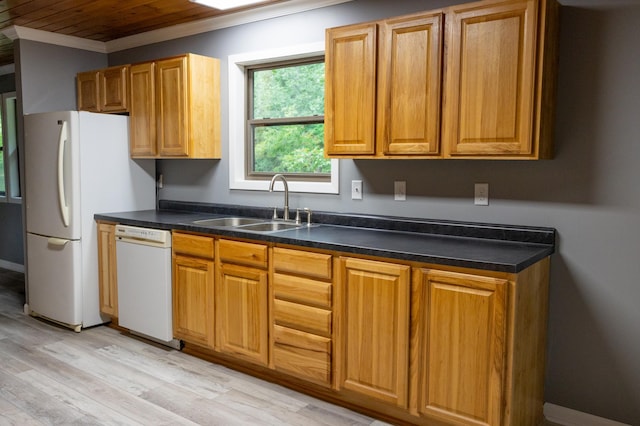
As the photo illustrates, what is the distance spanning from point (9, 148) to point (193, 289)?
394 centimetres

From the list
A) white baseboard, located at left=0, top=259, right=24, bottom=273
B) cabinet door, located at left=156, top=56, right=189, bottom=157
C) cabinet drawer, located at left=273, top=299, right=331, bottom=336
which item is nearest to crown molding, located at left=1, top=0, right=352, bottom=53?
cabinet door, located at left=156, top=56, right=189, bottom=157

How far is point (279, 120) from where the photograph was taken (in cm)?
375

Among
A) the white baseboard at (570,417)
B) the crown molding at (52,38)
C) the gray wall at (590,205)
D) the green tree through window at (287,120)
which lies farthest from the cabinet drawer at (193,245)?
the crown molding at (52,38)

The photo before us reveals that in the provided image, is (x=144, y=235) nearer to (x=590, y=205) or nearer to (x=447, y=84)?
(x=447, y=84)

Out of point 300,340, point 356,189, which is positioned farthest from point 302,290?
point 356,189

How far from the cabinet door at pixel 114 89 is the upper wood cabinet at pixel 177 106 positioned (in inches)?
3.6

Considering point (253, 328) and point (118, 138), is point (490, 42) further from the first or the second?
point (118, 138)

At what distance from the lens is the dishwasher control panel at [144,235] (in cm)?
342

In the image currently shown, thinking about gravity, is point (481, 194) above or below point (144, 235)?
above

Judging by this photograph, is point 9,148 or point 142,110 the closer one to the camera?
point 142,110

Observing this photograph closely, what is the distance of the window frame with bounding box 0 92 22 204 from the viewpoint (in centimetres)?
573

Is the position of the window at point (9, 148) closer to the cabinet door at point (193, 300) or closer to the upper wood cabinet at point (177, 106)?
the upper wood cabinet at point (177, 106)

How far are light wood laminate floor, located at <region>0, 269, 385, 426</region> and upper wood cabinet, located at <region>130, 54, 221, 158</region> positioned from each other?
1468 mm

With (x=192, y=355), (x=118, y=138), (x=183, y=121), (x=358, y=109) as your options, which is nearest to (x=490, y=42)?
(x=358, y=109)
